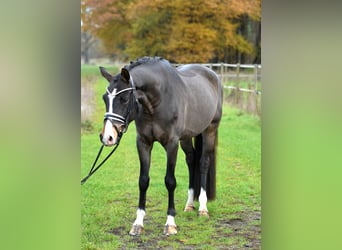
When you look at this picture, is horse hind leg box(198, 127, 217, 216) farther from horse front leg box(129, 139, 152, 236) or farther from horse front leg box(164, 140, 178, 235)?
horse front leg box(129, 139, 152, 236)

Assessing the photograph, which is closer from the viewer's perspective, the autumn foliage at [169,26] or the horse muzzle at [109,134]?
the horse muzzle at [109,134]

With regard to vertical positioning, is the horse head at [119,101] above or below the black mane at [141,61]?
below

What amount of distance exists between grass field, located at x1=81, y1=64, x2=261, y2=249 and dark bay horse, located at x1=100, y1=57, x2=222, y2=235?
181 mm

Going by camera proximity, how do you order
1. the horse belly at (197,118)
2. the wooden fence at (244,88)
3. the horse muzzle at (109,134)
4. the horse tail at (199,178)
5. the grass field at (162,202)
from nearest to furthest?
the horse muzzle at (109,134) < the grass field at (162,202) < the horse belly at (197,118) < the horse tail at (199,178) < the wooden fence at (244,88)

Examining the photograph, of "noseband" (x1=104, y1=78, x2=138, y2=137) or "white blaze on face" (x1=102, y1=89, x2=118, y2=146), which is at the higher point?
"noseband" (x1=104, y1=78, x2=138, y2=137)

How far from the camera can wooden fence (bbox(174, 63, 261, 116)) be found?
339 inches

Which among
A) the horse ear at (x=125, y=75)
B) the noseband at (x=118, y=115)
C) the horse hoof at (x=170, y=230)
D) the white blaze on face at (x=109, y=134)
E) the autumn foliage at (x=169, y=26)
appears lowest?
the horse hoof at (x=170, y=230)

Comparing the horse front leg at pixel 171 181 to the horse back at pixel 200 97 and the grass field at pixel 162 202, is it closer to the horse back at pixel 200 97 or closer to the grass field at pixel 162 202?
the grass field at pixel 162 202

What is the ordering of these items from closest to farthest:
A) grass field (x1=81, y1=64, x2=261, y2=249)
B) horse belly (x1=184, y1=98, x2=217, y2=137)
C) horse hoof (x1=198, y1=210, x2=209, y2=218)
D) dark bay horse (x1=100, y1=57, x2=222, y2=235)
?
1. dark bay horse (x1=100, y1=57, x2=222, y2=235)
2. grass field (x1=81, y1=64, x2=261, y2=249)
3. horse belly (x1=184, y1=98, x2=217, y2=137)
4. horse hoof (x1=198, y1=210, x2=209, y2=218)

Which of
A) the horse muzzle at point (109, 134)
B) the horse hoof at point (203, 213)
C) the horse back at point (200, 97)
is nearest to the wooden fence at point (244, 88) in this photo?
the horse back at point (200, 97)

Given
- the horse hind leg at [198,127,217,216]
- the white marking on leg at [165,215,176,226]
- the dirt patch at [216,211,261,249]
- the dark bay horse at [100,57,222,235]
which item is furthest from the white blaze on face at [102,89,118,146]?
the horse hind leg at [198,127,217,216]

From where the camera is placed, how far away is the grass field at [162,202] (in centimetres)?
Answer: 293
